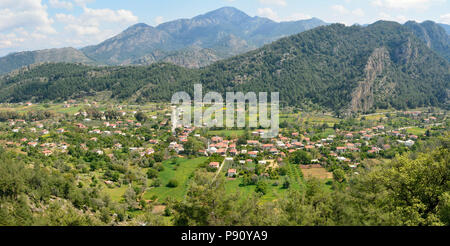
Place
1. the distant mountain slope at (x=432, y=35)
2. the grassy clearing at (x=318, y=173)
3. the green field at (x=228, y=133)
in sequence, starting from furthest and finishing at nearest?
the distant mountain slope at (x=432, y=35) → the green field at (x=228, y=133) → the grassy clearing at (x=318, y=173)

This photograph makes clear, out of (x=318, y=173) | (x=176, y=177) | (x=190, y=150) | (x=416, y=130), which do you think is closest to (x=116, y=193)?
(x=176, y=177)

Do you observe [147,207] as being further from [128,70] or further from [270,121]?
[128,70]

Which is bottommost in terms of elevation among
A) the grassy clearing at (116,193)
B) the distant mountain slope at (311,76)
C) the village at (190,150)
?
the grassy clearing at (116,193)

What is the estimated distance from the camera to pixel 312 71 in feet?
421

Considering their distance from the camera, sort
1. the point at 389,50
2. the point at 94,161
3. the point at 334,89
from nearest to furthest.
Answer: the point at 94,161 → the point at 334,89 → the point at 389,50

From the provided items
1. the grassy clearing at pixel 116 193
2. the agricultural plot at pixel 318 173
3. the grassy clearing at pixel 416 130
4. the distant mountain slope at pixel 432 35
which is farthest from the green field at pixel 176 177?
the distant mountain slope at pixel 432 35

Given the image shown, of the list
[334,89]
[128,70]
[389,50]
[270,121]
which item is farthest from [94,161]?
[389,50]

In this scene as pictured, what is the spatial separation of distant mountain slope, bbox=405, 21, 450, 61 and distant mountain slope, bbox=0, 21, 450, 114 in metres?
53.4

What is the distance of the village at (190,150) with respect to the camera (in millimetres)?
34156

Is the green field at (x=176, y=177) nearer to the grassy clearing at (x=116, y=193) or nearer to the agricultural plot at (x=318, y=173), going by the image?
the grassy clearing at (x=116, y=193)

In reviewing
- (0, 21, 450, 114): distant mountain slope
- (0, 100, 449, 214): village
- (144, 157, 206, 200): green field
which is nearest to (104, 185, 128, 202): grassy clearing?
(0, 100, 449, 214): village

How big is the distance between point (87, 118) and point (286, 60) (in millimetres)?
96799

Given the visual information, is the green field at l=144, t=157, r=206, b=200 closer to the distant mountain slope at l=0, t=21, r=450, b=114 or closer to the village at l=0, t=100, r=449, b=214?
the village at l=0, t=100, r=449, b=214

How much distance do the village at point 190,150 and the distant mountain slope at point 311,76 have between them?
2922 centimetres
